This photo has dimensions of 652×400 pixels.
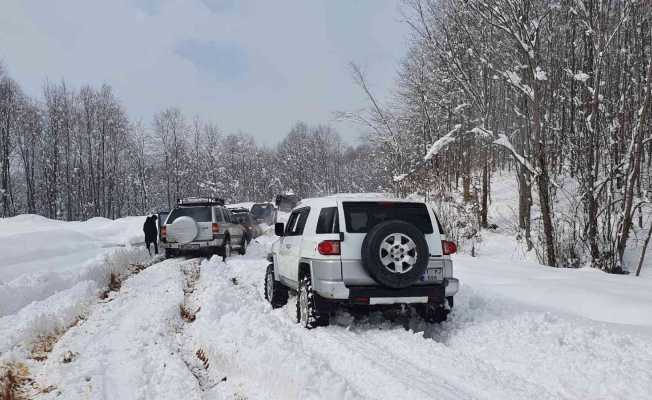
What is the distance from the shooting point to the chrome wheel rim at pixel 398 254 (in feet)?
19.2

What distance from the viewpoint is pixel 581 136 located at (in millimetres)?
11930

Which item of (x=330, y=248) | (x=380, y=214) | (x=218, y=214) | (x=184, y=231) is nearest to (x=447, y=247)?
(x=380, y=214)

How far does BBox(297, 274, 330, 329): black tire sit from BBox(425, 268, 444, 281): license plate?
4.98 ft

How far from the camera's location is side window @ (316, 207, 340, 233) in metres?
6.26

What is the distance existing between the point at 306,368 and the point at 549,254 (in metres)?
9.96

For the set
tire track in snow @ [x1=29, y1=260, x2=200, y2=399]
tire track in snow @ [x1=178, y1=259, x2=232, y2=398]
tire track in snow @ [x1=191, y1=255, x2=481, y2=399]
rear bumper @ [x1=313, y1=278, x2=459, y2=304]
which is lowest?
tire track in snow @ [x1=178, y1=259, x2=232, y2=398]

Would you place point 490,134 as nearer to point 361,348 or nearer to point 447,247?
point 447,247

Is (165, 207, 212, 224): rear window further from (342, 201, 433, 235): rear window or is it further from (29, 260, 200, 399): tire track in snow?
(342, 201, 433, 235): rear window

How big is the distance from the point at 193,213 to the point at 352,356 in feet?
37.3

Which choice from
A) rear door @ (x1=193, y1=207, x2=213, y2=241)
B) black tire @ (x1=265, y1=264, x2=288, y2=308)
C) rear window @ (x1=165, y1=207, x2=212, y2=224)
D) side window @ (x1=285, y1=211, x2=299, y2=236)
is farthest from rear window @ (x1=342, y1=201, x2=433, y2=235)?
rear window @ (x1=165, y1=207, x2=212, y2=224)

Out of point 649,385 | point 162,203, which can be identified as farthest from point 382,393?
point 162,203

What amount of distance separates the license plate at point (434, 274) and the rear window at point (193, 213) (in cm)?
1029

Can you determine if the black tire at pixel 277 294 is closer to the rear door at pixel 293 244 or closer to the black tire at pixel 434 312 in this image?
the rear door at pixel 293 244

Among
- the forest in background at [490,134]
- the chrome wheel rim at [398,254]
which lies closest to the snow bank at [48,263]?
the chrome wheel rim at [398,254]
